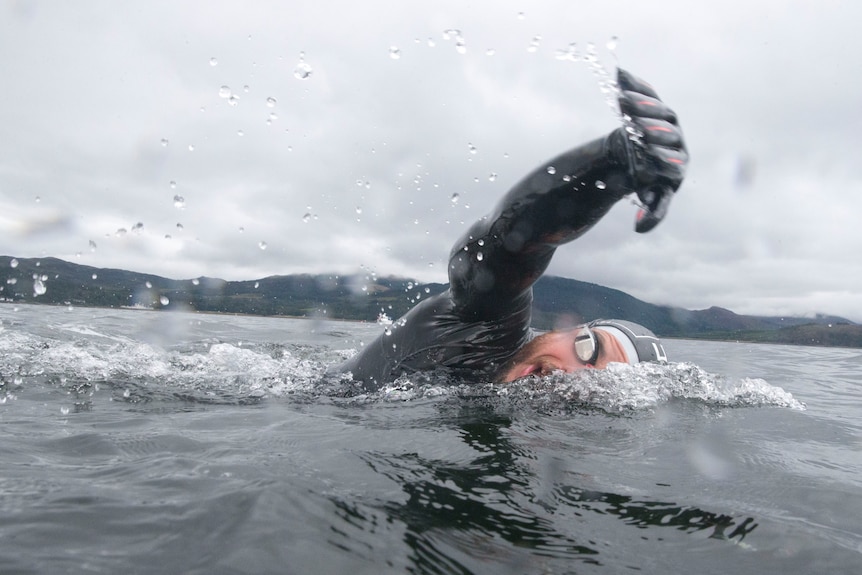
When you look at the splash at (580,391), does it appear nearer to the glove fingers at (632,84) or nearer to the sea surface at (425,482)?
the sea surface at (425,482)

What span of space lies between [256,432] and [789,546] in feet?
8.50

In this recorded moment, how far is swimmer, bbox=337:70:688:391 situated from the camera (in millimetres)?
2789

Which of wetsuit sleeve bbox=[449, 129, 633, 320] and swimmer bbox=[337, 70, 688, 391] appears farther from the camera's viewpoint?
wetsuit sleeve bbox=[449, 129, 633, 320]

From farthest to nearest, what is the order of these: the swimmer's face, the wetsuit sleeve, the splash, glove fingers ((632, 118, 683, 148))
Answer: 1. the swimmer's face
2. the splash
3. the wetsuit sleeve
4. glove fingers ((632, 118, 683, 148))

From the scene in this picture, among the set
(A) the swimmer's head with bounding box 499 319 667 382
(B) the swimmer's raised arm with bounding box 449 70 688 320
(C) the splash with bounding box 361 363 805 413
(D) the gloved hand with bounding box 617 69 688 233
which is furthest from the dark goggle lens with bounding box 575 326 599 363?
(D) the gloved hand with bounding box 617 69 688 233

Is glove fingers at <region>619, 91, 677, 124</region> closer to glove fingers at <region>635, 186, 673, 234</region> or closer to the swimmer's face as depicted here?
glove fingers at <region>635, 186, 673, 234</region>

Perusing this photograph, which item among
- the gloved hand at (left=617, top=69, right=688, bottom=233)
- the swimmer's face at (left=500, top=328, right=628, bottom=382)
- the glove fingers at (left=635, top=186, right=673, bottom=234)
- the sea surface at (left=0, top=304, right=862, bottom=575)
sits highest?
the gloved hand at (left=617, top=69, right=688, bottom=233)

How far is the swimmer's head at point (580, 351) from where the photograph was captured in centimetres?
446

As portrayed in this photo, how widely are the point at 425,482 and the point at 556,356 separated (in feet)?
8.13

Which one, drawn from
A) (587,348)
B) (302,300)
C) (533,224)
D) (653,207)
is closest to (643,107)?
(653,207)

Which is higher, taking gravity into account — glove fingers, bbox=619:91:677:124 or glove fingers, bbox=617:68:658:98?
glove fingers, bbox=617:68:658:98

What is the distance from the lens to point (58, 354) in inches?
260

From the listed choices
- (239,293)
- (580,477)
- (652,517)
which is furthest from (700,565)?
(239,293)

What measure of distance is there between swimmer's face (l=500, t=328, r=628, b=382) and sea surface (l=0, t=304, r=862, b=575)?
0.11 meters
